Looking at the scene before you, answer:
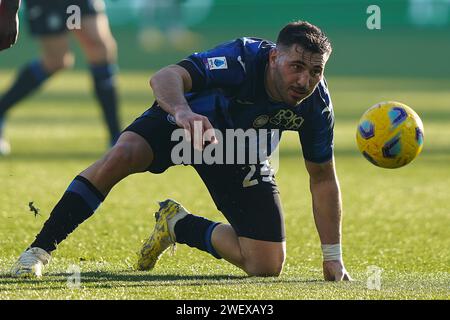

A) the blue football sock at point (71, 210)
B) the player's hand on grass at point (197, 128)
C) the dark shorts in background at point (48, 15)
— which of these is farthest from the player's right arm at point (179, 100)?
the dark shorts in background at point (48, 15)

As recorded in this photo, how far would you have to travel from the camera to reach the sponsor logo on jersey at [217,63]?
546 cm

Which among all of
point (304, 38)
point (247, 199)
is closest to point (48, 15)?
point (247, 199)

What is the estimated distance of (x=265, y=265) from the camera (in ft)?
19.4

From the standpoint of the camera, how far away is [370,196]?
9.45 meters

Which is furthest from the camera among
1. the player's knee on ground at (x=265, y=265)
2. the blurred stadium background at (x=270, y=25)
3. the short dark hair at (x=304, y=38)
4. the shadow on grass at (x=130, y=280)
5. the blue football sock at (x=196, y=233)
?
the blurred stadium background at (x=270, y=25)

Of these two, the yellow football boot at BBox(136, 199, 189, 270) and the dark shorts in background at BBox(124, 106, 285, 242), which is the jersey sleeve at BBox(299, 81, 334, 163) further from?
the yellow football boot at BBox(136, 199, 189, 270)

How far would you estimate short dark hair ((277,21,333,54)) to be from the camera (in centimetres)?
538

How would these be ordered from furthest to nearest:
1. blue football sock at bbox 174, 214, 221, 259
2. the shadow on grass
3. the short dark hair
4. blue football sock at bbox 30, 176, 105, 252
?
blue football sock at bbox 174, 214, 221, 259, blue football sock at bbox 30, 176, 105, 252, the short dark hair, the shadow on grass

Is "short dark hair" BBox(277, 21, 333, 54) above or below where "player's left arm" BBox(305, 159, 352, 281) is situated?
above

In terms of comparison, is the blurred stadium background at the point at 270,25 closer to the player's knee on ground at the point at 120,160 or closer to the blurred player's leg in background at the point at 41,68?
the blurred player's leg in background at the point at 41,68

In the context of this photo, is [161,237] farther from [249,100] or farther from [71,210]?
[249,100]

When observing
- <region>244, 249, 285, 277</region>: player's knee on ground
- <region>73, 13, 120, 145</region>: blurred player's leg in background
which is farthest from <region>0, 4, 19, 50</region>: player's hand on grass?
<region>73, 13, 120, 145</region>: blurred player's leg in background

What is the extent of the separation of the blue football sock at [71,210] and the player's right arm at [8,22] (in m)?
0.89

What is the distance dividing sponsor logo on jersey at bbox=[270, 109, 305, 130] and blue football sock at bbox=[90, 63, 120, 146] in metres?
4.95
